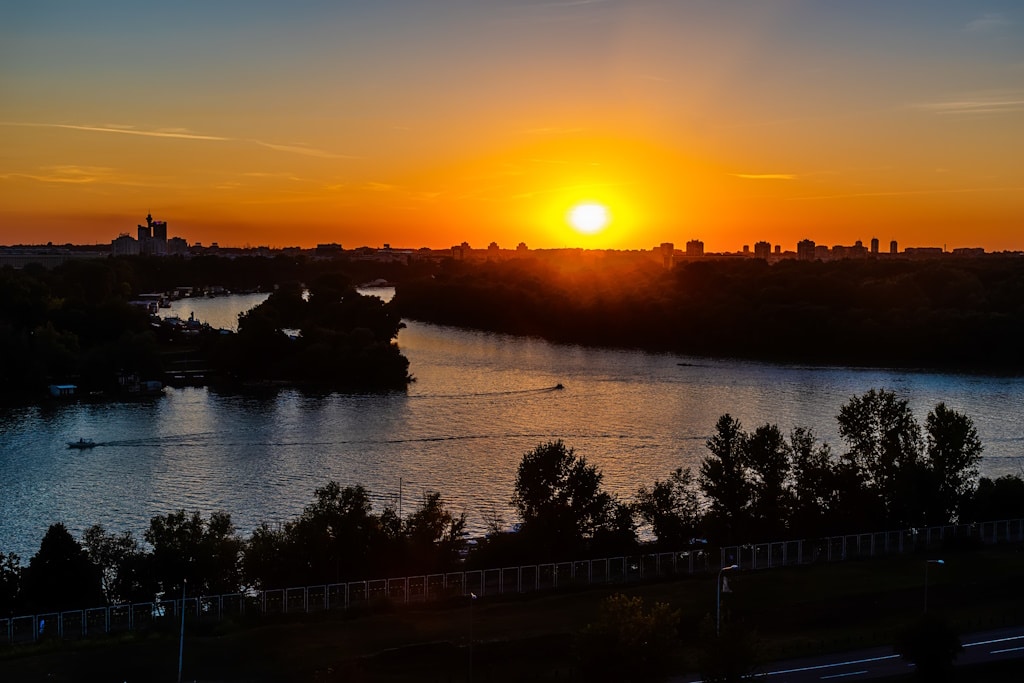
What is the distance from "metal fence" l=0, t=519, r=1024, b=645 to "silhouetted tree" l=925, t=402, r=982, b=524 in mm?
527

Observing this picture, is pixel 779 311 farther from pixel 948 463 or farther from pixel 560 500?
pixel 560 500

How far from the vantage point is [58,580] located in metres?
9.27

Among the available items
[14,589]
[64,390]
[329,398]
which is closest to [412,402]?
[329,398]

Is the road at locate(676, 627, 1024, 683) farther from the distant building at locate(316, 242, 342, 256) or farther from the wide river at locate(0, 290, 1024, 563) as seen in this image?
the distant building at locate(316, 242, 342, 256)

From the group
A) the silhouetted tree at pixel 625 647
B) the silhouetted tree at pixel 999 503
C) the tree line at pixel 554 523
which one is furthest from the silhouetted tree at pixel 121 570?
the silhouetted tree at pixel 999 503

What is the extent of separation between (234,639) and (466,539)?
3.75 metres

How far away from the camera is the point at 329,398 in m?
23.7

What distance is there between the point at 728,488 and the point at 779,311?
2265cm

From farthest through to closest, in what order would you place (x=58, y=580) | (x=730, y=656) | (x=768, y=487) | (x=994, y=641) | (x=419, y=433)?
1. (x=419, y=433)
2. (x=768, y=487)
3. (x=58, y=580)
4. (x=994, y=641)
5. (x=730, y=656)

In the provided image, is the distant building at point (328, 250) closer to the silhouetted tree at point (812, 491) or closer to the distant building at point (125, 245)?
the distant building at point (125, 245)

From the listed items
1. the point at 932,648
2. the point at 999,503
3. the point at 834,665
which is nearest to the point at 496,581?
the point at 834,665

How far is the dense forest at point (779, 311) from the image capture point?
3020 cm

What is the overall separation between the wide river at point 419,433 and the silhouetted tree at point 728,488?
7.36 feet

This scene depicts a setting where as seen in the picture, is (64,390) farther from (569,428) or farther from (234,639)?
(234,639)
